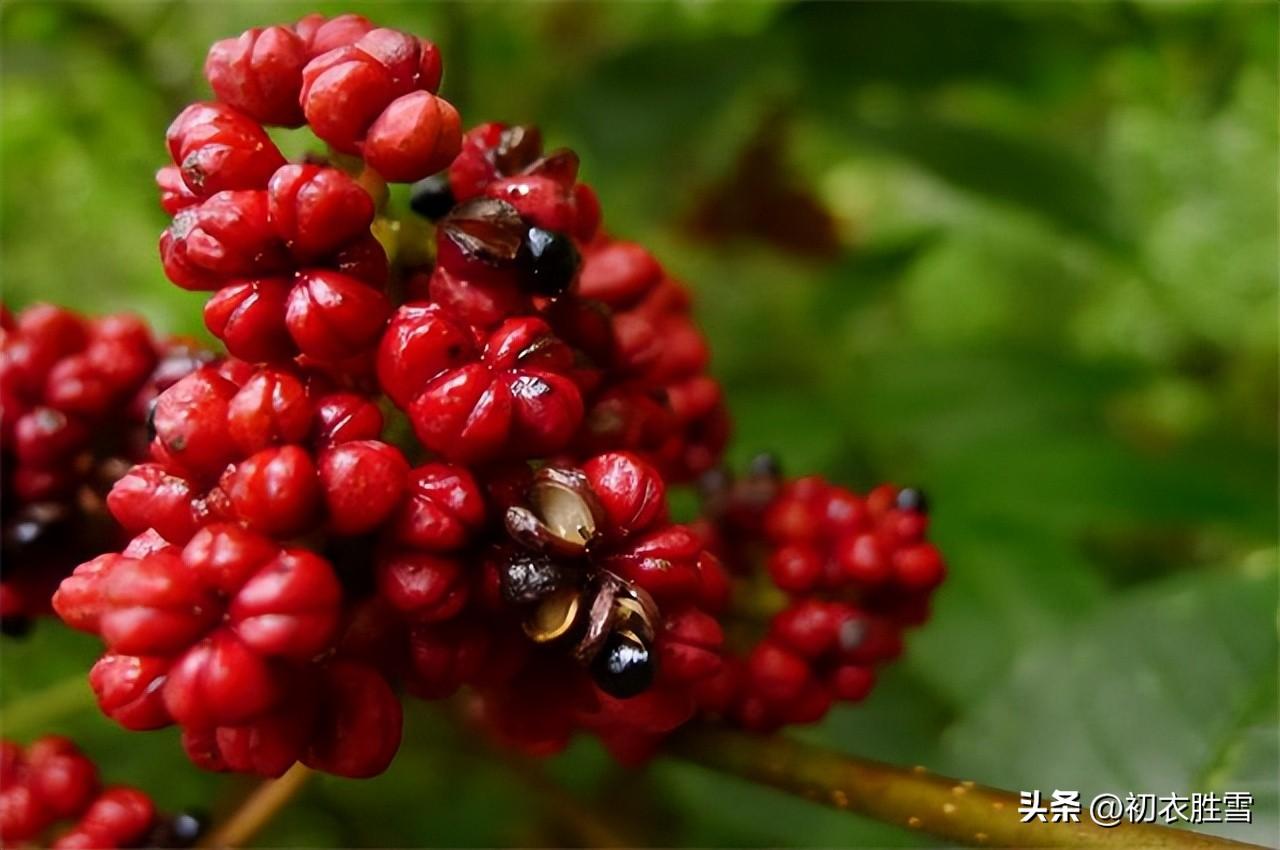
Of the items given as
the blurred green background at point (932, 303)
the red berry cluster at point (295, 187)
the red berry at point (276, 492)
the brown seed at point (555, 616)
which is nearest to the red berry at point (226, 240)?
the red berry cluster at point (295, 187)

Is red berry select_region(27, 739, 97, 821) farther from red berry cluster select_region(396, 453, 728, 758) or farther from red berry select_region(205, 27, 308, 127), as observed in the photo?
red berry select_region(205, 27, 308, 127)

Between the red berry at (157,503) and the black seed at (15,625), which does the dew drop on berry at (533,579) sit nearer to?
the red berry at (157,503)

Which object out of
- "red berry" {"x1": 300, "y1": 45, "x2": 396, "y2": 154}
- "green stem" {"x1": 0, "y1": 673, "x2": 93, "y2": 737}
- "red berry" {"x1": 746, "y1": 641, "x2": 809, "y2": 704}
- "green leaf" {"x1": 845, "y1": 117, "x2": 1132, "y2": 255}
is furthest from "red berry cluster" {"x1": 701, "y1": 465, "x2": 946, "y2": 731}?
"green leaf" {"x1": 845, "y1": 117, "x2": 1132, "y2": 255}

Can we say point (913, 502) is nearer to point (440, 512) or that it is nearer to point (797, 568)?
point (797, 568)

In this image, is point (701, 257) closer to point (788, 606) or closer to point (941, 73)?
point (941, 73)

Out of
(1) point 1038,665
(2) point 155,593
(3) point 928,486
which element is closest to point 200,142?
(2) point 155,593
